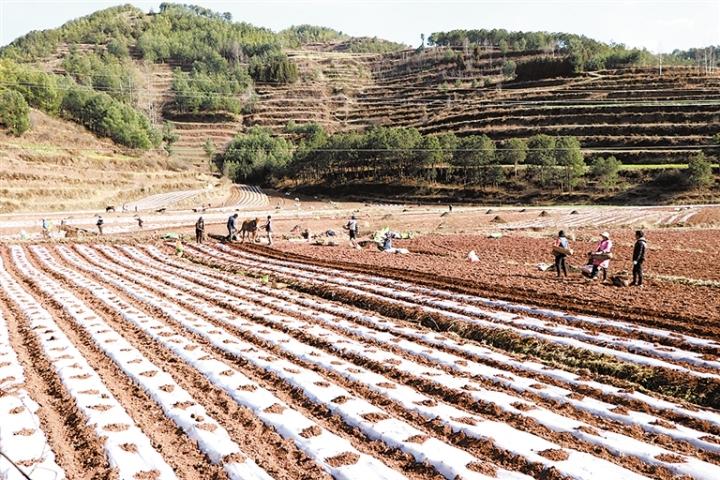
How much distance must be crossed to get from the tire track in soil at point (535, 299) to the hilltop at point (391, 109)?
167 ft

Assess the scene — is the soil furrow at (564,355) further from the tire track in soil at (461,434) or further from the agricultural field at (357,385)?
the tire track in soil at (461,434)

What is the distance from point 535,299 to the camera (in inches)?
605

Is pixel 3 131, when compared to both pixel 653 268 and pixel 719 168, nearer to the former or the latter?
pixel 653 268

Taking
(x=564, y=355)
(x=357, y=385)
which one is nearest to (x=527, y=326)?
(x=564, y=355)

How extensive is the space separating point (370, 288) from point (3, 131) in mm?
65287

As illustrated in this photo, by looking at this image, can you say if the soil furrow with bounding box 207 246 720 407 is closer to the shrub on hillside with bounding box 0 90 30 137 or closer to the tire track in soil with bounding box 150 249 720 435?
the tire track in soil with bounding box 150 249 720 435

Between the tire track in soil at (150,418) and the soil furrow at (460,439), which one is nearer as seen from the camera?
the soil furrow at (460,439)

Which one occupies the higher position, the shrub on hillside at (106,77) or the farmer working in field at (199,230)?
the shrub on hillside at (106,77)

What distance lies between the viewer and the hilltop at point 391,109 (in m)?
76.4

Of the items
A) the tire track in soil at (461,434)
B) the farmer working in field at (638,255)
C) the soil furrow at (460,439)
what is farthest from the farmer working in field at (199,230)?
the farmer working in field at (638,255)

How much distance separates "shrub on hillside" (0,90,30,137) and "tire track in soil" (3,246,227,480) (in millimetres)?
63792

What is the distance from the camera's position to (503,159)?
74625 mm

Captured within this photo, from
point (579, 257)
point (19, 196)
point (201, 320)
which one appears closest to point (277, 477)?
point (201, 320)

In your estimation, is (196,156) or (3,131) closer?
(3,131)
